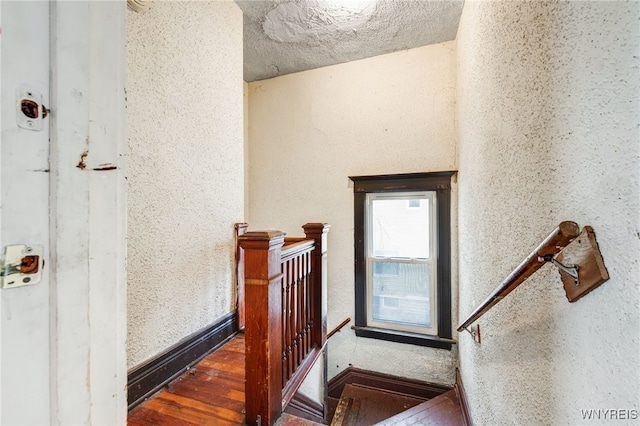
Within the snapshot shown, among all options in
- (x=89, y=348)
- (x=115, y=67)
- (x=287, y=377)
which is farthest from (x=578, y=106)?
(x=287, y=377)

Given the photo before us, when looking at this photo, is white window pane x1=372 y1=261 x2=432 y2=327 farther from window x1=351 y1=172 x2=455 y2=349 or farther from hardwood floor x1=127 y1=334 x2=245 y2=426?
hardwood floor x1=127 y1=334 x2=245 y2=426

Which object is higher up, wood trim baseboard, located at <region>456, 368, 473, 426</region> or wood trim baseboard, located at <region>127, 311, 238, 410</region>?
wood trim baseboard, located at <region>127, 311, 238, 410</region>

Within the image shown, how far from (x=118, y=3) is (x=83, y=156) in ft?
1.07

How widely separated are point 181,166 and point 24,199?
50.2 inches

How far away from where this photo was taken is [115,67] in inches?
20.1

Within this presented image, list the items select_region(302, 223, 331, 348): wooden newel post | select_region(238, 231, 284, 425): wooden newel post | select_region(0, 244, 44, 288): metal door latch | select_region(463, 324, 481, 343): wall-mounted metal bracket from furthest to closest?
select_region(302, 223, 331, 348): wooden newel post < select_region(463, 324, 481, 343): wall-mounted metal bracket < select_region(238, 231, 284, 425): wooden newel post < select_region(0, 244, 44, 288): metal door latch

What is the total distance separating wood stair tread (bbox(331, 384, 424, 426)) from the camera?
7.54 feet

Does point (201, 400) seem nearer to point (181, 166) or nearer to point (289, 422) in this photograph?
point (289, 422)

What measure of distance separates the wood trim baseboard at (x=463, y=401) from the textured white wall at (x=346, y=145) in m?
0.18

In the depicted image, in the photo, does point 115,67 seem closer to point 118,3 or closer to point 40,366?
point 118,3

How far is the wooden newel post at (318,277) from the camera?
1896 millimetres

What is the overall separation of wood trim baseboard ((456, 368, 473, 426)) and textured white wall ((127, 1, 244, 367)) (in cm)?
178

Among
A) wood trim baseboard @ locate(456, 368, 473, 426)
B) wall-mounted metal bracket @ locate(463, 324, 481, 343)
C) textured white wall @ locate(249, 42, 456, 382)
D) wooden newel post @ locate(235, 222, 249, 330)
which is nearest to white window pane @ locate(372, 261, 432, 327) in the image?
textured white wall @ locate(249, 42, 456, 382)

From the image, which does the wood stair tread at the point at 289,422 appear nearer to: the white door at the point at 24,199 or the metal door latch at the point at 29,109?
the white door at the point at 24,199
